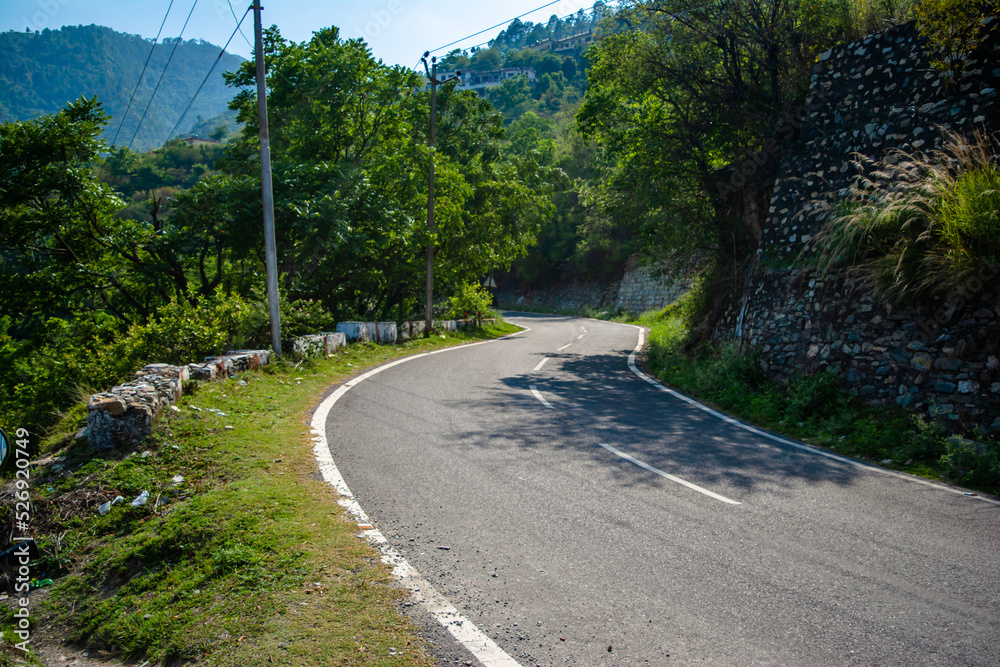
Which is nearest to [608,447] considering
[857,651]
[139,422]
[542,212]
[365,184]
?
[857,651]

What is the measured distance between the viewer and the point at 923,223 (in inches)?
324

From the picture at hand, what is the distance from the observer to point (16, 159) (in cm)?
1430

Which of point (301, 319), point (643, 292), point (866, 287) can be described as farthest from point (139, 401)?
point (643, 292)

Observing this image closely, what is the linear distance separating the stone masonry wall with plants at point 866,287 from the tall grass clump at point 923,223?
0.23 metres

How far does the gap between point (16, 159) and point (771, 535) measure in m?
18.1

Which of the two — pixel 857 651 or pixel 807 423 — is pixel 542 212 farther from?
pixel 857 651

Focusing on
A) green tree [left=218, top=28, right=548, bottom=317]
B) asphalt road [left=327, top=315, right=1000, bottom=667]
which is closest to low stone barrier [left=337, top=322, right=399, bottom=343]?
green tree [left=218, top=28, right=548, bottom=317]

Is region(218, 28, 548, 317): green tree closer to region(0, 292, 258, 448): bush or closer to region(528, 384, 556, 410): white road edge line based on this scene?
region(0, 292, 258, 448): bush

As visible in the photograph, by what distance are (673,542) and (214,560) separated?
11.0ft

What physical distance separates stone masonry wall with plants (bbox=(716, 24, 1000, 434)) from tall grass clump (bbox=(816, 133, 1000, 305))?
232 mm

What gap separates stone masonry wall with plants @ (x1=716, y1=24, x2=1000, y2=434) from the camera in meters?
7.23

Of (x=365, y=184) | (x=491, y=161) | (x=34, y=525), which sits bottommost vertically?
(x=34, y=525)

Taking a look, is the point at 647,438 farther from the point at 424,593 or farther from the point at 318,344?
the point at 318,344

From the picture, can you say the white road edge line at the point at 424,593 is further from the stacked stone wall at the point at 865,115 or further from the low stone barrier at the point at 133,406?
the stacked stone wall at the point at 865,115
